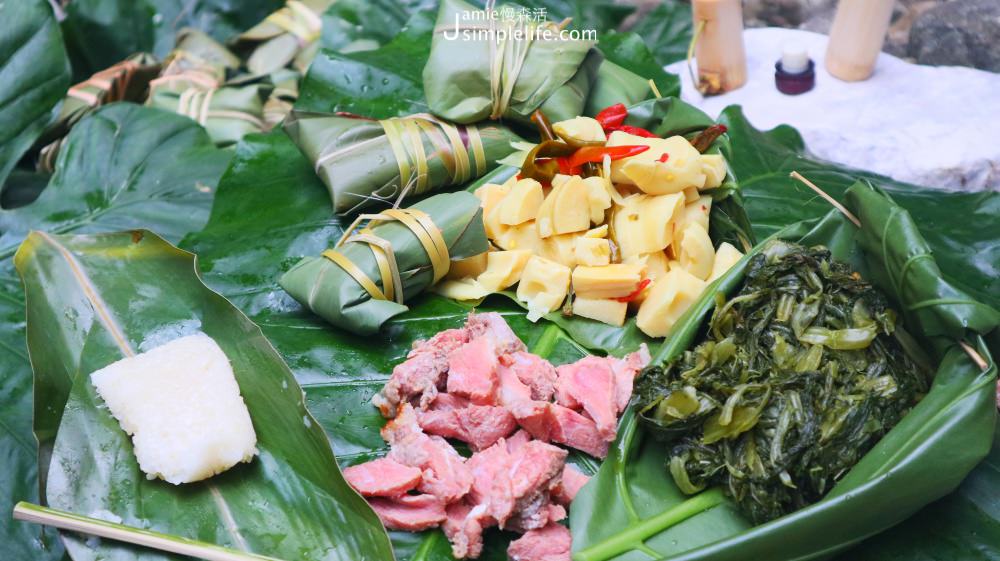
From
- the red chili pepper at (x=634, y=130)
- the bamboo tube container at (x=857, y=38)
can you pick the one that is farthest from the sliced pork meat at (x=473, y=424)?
the bamboo tube container at (x=857, y=38)

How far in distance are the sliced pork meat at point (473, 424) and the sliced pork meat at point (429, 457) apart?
24 mm

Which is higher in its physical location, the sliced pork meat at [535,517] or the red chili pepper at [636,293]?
the red chili pepper at [636,293]

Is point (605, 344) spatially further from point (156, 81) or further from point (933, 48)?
point (933, 48)

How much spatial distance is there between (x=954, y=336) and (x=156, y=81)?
3170mm

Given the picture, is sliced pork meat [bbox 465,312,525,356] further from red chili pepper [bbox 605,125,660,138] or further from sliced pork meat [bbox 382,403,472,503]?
red chili pepper [bbox 605,125,660,138]

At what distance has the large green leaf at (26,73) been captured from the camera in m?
2.89

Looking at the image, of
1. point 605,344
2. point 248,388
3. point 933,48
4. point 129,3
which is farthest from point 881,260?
point 129,3

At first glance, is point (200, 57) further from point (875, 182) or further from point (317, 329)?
point (875, 182)

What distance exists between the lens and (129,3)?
12.8 ft

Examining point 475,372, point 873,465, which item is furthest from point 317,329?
point 873,465

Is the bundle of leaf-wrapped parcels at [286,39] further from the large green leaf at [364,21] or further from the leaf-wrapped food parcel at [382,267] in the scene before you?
the leaf-wrapped food parcel at [382,267]

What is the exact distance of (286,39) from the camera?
3.92 m

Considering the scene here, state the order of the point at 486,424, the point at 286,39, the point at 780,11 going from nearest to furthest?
the point at 486,424, the point at 286,39, the point at 780,11

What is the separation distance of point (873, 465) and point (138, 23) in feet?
12.2
